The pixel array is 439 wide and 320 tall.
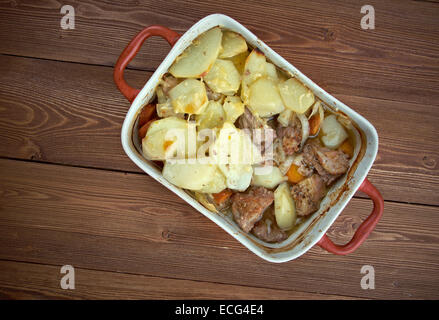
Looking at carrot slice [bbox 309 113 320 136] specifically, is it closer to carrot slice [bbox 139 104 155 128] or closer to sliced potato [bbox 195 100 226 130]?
sliced potato [bbox 195 100 226 130]


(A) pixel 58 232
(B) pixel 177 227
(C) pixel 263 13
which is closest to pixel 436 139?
(C) pixel 263 13

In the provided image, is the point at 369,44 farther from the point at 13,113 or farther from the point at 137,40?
the point at 13,113

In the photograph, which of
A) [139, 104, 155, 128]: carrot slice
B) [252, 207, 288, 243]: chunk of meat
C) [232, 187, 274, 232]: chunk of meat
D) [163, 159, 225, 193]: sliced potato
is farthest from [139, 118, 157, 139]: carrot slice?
[252, 207, 288, 243]: chunk of meat

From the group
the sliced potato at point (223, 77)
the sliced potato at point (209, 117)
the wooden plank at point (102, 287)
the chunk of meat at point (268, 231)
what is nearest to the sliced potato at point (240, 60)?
the sliced potato at point (223, 77)

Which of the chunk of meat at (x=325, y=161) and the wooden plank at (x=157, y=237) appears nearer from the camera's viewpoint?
the chunk of meat at (x=325, y=161)

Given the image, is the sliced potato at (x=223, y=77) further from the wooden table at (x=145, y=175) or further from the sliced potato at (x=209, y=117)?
the wooden table at (x=145, y=175)

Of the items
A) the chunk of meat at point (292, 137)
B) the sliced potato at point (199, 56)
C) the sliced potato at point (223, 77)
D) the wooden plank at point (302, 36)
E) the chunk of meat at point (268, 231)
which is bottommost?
the chunk of meat at point (268, 231)

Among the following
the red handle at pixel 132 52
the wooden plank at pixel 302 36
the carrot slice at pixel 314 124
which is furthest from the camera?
the wooden plank at pixel 302 36
